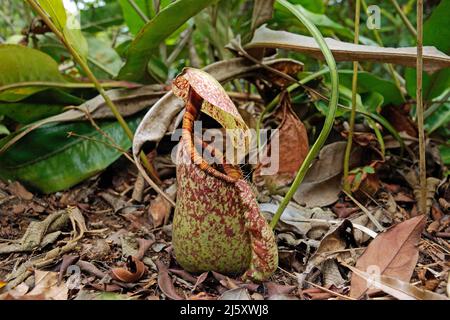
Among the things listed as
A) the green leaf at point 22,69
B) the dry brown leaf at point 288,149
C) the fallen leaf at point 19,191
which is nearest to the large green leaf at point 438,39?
the dry brown leaf at point 288,149

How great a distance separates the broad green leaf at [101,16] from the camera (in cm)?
217

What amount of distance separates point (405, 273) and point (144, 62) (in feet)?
3.25

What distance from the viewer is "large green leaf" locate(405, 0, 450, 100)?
1376 mm

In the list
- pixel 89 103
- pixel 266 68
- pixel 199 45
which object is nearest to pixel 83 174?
pixel 89 103

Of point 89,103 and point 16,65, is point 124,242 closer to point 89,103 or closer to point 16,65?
point 89,103

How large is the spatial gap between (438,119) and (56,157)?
1.41 m

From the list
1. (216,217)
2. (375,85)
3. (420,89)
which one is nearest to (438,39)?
(375,85)

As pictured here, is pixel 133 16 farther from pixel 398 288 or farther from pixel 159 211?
pixel 398 288

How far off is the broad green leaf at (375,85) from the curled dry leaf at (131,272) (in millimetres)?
1002

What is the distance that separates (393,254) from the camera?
93 cm

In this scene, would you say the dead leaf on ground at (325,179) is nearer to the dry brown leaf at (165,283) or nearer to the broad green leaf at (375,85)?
the broad green leaf at (375,85)

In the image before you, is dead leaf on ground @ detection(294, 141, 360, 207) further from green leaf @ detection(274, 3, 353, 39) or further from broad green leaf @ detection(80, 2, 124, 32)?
broad green leaf @ detection(80, 2, 124, 32)

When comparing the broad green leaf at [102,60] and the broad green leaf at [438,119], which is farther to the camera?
the broad green leaf at [102,60]

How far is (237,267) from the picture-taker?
94cm
